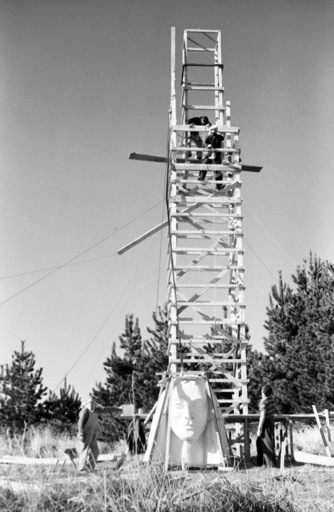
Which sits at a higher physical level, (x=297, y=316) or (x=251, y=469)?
(x=297, y=316)

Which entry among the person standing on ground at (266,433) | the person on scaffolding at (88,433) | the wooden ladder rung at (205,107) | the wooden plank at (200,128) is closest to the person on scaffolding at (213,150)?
the wooden plank at (200,128)

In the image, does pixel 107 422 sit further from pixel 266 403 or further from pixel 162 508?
pixel 162 508

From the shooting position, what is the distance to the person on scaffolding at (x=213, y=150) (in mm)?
16188

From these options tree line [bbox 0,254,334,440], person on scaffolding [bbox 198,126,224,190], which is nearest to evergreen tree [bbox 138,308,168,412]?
tree line [bbox 0,254,334,440]

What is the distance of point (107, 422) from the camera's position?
2480 centimetres

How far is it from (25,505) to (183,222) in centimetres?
1017

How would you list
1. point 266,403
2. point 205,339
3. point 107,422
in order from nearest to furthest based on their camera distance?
point 266,403
point 205,339
point 107,422

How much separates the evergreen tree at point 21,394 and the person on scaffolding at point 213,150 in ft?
62.4

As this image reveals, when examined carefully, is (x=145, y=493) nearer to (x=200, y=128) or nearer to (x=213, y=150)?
(x=213, y=150)

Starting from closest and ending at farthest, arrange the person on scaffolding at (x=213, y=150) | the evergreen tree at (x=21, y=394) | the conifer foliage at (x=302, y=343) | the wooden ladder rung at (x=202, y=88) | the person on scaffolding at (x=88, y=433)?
the person on scaffolding at (x=88, y=433) → the person on scaffolding at (x=213, y=150) → the wooden ladder rung at (x=202, y=88) → the conifer foliage at (x=302, y=343) → the evergreen tree at (x=21, y=394)

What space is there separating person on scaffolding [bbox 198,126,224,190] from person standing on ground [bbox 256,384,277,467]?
676cm

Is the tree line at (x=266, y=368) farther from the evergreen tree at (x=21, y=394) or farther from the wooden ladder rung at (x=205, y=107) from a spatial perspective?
the wooden ladder rung at (x=205, y=107)

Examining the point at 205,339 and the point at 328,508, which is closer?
the point at 328,508

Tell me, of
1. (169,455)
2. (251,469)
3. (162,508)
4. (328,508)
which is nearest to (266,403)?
(251,469)
